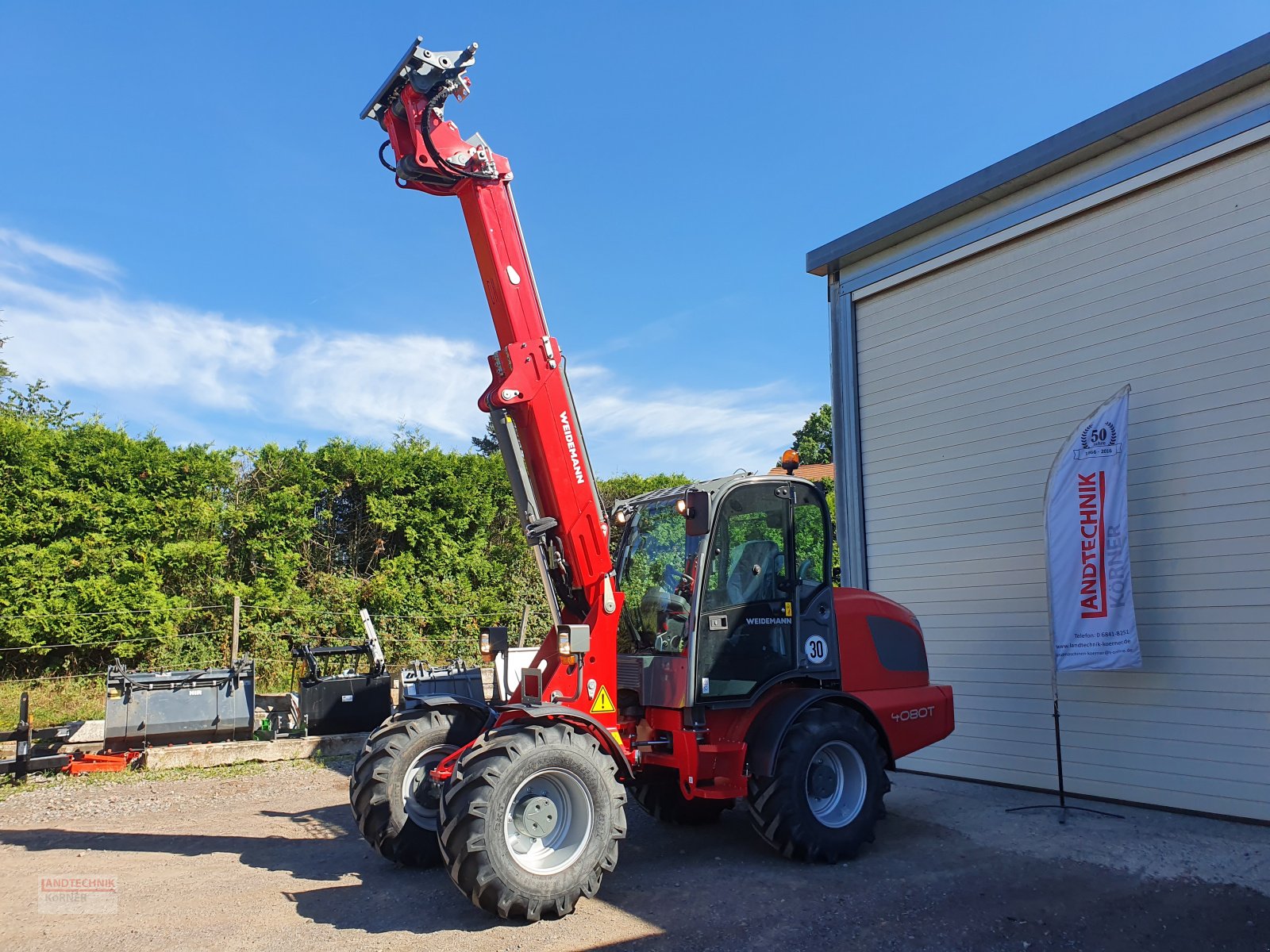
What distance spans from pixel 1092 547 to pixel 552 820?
449 centimetres

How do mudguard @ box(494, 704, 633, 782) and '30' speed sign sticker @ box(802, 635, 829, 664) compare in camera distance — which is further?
'30' speed sign sticker @ box(802, 635, 829, 664)

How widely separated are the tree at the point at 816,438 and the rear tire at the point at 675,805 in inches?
1110

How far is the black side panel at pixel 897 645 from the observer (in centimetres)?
645

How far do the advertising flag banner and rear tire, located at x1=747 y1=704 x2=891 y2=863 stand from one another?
1838mm

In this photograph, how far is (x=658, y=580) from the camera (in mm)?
5977

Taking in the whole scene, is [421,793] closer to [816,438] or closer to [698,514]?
[698,514]

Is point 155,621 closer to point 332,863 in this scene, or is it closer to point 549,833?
point 332,863

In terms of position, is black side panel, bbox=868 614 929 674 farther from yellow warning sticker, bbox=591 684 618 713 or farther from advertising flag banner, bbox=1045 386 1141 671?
yellow warning sticker, bbox=591 684 618 713

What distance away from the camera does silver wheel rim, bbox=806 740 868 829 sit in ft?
19.0

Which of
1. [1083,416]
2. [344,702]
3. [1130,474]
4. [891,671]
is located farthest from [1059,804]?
[344,702]

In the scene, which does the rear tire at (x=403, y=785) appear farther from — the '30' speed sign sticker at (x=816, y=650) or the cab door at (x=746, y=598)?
the '30' speed sign sticker at (x=816, y=650)

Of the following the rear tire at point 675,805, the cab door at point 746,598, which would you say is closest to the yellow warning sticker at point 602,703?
the cab door at point 746,598

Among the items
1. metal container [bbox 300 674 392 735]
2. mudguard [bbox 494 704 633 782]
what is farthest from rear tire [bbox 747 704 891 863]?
metal container [bbox 300 674 392 735]

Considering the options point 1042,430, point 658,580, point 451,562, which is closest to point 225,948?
point 658,580
